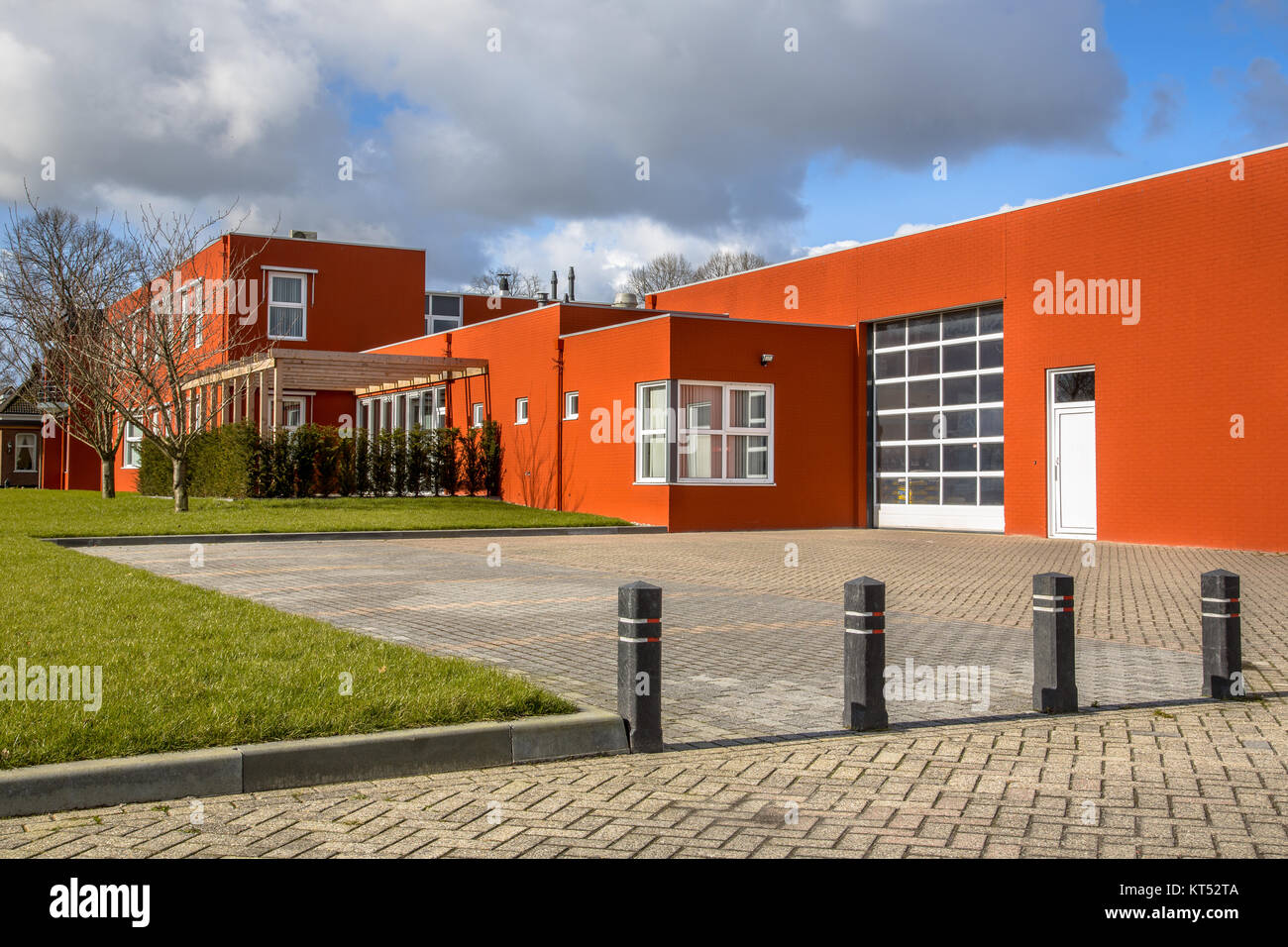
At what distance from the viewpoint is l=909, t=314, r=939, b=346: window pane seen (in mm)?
23844

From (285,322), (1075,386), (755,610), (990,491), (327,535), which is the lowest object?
(755,610)

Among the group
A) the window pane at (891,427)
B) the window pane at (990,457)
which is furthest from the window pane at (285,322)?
the window pane at (990,457)

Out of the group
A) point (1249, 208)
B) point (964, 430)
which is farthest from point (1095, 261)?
point (964, 430)

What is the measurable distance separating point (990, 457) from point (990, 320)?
2723 mm

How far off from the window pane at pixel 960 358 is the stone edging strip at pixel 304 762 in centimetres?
1877

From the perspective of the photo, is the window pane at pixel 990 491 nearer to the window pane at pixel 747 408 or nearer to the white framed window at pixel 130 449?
the window pane at pixel 747 408

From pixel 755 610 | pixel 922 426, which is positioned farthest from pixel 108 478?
pixel 755 610

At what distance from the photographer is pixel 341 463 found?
26.1 metres

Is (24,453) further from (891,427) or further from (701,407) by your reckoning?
(891,427)

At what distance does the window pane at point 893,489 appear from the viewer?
24250mm
